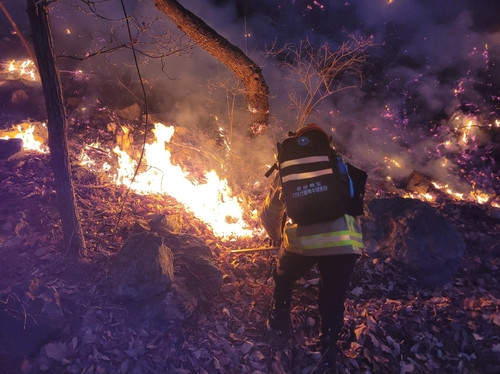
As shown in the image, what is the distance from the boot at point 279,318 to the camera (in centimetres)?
433

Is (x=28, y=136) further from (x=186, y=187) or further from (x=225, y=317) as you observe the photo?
(x=225, y=317)

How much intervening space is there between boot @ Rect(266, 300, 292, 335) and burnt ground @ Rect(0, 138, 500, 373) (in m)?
0.13

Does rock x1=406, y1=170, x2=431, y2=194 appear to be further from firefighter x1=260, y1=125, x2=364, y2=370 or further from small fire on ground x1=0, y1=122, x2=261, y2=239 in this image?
firefighter x1=260, y1=125, x2=364, y2=370

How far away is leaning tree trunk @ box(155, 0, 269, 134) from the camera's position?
20.6 ft

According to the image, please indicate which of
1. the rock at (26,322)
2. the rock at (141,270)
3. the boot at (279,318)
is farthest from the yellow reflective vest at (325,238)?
the rock at (26,322)

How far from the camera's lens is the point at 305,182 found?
351 centimetres

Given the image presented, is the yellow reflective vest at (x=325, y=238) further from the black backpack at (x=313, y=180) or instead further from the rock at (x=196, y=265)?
the rock at (x=196, y=265)

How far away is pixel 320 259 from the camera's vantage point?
3.85 metres

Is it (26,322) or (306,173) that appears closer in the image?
(306,173)

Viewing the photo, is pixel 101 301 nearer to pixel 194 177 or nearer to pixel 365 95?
pixel 194 177

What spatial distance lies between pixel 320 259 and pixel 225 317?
166 cm

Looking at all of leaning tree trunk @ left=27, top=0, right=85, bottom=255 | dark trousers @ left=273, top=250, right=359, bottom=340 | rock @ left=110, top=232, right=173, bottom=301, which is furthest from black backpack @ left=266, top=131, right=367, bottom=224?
leaning tree trunk @ left=27, top=0, right=85, bottom=255

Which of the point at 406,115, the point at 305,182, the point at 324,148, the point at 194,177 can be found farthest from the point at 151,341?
the point at 406,115

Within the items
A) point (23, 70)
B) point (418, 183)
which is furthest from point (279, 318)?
point (23, 70)
